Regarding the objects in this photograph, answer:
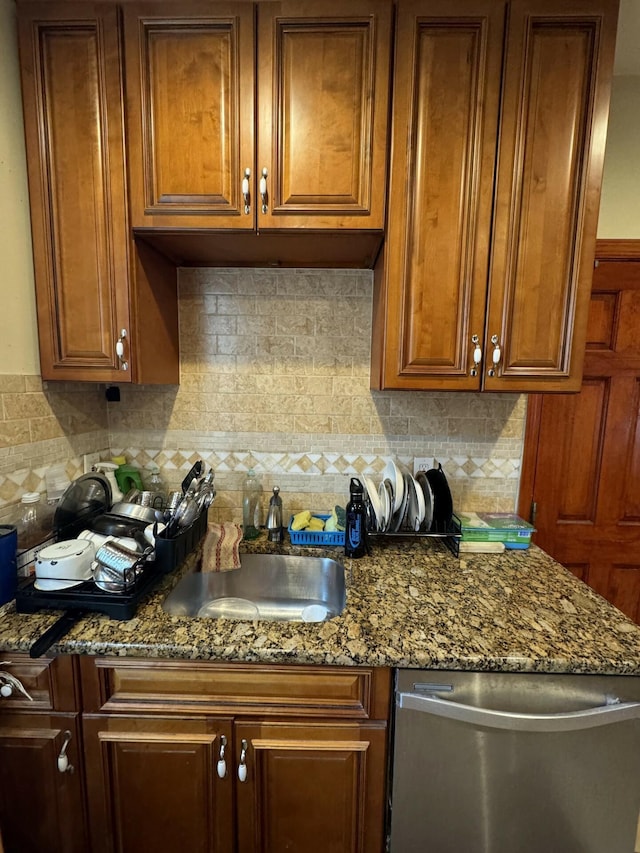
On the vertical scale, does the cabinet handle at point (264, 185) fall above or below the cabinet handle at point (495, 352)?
above

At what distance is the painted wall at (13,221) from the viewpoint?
1053mm

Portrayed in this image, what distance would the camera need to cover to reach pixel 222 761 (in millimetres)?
897

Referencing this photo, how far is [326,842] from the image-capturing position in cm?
93

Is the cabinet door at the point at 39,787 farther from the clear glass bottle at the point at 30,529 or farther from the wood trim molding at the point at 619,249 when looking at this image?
the wood trim molding at the point at 619,249

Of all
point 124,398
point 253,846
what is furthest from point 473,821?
point 124,398

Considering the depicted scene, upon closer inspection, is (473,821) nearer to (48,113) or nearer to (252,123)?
(252,123)

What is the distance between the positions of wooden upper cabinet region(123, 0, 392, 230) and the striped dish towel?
107 centimetres

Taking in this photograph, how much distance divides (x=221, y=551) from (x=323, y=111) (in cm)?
147

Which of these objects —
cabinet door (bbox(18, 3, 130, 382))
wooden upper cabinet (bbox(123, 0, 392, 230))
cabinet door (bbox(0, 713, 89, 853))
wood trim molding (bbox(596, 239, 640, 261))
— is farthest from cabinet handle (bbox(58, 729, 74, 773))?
wood trim molding (bbox(596, 239, 640, 261))

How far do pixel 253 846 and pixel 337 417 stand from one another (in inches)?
51.7

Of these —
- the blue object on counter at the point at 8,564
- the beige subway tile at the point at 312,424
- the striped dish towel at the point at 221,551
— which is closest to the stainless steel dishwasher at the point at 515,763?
the striped dish towel at the point at 221,551

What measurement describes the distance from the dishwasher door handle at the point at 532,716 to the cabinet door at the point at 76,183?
1.30 metres

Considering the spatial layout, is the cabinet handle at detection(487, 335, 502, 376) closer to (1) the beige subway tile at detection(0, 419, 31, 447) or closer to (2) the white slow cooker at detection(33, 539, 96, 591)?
(2) the white slow cooker at detection(33, 539, 96, 591)

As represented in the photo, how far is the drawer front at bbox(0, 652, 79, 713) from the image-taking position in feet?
2.92
